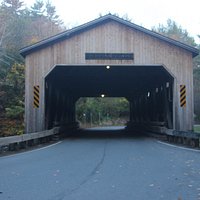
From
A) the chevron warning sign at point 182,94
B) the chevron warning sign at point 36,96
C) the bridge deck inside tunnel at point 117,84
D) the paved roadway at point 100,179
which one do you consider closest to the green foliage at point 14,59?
the bridge deck inside tunnel at point 117,84

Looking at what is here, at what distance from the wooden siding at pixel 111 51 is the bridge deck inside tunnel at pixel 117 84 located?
53cm

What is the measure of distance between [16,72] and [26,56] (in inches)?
520

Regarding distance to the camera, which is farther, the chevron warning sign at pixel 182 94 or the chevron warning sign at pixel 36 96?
the chevron warning sign at pixel 182 94

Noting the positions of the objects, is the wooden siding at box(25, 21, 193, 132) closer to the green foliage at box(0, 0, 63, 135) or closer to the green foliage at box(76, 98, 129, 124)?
the green foliage at box(0, 0, 63, 135)

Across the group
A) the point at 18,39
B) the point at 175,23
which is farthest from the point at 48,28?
the point at 175,23

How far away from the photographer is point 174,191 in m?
5.71

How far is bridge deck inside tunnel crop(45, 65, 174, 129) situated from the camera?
A: 1905 centimetres

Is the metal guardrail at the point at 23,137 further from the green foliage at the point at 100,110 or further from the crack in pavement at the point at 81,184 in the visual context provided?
the green foliage at the point at 100,110

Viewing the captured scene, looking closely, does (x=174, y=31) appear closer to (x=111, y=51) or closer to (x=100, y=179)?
(x=111, y=51)

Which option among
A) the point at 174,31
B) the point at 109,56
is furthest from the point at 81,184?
the point at 174,31

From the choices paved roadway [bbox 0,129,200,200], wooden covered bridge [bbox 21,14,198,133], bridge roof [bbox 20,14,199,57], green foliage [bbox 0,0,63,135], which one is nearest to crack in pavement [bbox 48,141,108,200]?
paved roadway [bbox 0,129,200,200]

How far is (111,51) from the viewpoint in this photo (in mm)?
17688

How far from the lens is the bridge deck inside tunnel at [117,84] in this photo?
1905 centimetres

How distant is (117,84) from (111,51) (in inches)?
364
